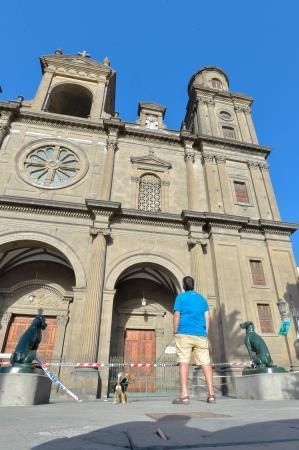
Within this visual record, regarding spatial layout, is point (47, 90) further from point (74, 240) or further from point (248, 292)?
point (248, 292)

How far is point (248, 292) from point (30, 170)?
518 inches

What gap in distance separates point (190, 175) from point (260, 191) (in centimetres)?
443

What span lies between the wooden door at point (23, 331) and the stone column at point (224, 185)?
1094 centimetres

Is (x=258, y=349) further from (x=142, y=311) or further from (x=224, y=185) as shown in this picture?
(x=224, y=185)

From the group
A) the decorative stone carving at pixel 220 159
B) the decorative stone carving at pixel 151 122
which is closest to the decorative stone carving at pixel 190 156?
the decorative stone carving at pixel 220 159

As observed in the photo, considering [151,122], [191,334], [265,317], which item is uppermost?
[151,122]

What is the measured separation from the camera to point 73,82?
2161cm

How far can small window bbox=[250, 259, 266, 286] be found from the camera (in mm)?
13928

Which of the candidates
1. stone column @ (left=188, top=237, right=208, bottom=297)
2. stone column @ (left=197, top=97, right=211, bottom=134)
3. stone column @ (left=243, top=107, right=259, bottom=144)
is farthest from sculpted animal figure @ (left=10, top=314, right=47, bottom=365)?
stone column @ (left=243, top=107, right=259, bottom=144)

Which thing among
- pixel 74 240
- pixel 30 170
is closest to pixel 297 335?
pixel 74 240

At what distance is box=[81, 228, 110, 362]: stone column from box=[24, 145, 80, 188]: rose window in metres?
4.35

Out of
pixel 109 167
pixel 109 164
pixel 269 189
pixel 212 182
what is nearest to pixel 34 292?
pixel 109 167

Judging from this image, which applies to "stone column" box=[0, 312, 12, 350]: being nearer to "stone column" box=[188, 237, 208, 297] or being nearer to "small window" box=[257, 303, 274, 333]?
"stone column" box=[188, 237, 208, 297]

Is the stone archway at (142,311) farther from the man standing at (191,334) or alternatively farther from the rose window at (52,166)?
the man standing at (191,334)
